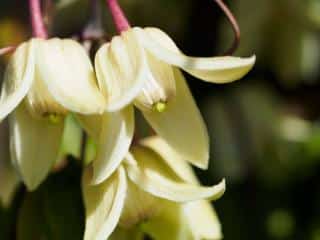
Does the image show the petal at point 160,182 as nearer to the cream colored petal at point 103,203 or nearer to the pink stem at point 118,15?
the cream colored petal at point 103,203

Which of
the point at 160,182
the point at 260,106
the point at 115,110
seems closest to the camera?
the point at 115,110

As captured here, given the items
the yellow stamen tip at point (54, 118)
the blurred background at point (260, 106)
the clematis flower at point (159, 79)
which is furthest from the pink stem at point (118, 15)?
the blurred background at point (260, 106)

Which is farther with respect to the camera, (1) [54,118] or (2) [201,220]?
(2) [201,220]

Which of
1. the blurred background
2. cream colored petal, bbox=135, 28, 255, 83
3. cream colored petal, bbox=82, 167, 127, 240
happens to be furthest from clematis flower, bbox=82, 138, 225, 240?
the blurred background

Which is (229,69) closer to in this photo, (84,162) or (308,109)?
(84,162)

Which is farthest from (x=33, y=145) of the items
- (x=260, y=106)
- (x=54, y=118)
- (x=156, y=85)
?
(x=260, y=106)

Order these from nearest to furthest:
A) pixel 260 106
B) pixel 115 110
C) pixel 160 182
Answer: pixel 115 110, pixel 160 182, pixel 260 106

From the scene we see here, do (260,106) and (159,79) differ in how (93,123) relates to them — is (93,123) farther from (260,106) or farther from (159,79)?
(260,106)

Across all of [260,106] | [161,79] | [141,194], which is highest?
[161,79]

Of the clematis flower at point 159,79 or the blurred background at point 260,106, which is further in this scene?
the blurred background at point 260,106
